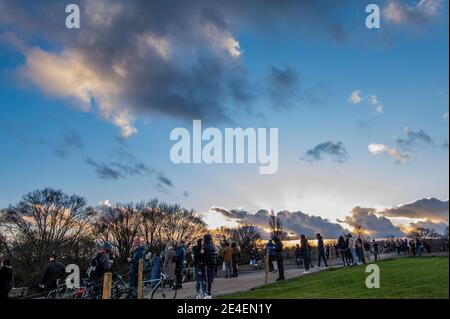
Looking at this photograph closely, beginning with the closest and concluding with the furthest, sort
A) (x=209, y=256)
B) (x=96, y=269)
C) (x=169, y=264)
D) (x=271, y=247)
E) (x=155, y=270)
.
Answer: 1. (x=96, y=269)
2. (x=209, y=256)
3. (x=155, y=270)
4. (x=169, y=264)
5. (x=271, y=247)

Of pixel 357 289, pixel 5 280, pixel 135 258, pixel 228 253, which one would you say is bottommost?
pixel 357 289

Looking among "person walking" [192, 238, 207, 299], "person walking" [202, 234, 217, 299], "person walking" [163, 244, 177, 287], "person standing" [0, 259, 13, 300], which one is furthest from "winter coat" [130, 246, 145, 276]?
"person standing" [0, 259, 13, 300]

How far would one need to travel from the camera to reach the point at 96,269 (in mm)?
13688

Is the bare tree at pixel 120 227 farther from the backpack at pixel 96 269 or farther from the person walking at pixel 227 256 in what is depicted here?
the backpack at pixel 96 269

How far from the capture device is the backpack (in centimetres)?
1365

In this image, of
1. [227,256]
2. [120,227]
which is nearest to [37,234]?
[120,227]

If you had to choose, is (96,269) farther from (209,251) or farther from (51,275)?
(209,251)

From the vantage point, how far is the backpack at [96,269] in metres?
13.7

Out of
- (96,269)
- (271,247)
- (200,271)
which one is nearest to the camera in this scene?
(96,269)

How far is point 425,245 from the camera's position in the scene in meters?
47.1

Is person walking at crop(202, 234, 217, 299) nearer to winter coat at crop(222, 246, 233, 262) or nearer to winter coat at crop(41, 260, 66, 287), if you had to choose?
winter coat at crop(41, 260, 66, 287)
